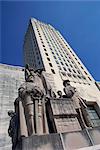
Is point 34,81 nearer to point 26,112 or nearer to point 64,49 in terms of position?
point 26,112

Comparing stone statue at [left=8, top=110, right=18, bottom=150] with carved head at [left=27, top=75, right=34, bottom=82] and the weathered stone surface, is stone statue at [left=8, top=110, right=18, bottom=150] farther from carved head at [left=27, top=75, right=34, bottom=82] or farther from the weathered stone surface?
the weathered stone surface

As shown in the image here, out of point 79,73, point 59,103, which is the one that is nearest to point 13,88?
point 59,103

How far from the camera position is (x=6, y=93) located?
1309cm

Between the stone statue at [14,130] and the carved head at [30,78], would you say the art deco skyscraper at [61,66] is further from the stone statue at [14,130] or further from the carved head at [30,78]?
the stone statue at [14,130]

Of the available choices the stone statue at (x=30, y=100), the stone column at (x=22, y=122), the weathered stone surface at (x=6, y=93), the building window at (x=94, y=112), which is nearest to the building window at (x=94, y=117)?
the building window at (x=94, y=112)

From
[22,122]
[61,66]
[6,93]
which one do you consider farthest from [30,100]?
[61,66]

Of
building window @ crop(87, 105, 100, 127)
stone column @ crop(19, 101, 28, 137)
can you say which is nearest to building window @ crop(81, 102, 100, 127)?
building window @ crop(87, 105, 100, 127)

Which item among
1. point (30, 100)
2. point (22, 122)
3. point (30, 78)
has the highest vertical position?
point (30, 78)

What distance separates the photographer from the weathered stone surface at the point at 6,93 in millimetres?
9695

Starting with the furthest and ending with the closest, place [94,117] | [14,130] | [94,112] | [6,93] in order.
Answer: [94,112] < [94,117] < [6,93] < [14,130]

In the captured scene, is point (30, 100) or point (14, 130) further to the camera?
point (14, 130)

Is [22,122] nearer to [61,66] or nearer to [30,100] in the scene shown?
[30,100]

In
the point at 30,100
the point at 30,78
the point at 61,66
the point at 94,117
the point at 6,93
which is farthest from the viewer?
the point at 61,66

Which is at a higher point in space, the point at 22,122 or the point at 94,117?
the point at 94,117
